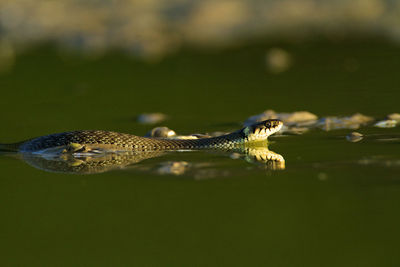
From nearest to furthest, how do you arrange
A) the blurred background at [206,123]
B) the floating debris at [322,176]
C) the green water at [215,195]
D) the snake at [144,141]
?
the green water at [215,195] < the blurred background at [206,123] < the floating debris at [322,176] < the snake at [144,141]

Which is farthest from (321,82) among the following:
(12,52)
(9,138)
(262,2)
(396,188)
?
(262,2)

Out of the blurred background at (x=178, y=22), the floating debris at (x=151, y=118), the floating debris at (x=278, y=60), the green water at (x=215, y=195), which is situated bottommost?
the green water at (x=215, y=195)

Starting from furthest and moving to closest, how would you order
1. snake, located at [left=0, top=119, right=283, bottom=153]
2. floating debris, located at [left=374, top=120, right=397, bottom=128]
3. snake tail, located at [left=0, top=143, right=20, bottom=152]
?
floating debris, located at [left=374, top=120, right=397, bottom=128]
snake tail, located at [left=0, top=143, right=20, bottom=152]
snake, located at [left=0, top=119, right=283, bottom=153]

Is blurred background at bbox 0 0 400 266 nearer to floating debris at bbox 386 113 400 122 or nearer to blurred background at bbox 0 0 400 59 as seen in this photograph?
blurred background at bbox 0 0 400 59

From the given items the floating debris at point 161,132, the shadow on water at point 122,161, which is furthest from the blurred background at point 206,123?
the floating debris at point 161,132

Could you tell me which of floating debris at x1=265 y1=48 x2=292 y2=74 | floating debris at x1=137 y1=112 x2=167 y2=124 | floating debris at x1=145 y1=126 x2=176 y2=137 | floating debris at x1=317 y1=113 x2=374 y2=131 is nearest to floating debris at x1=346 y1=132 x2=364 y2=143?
floating debris at x1=317 y1=113 x2=374 y2=131

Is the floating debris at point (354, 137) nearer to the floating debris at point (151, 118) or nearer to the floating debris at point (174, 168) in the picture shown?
the floating debris at point (174, 168)
